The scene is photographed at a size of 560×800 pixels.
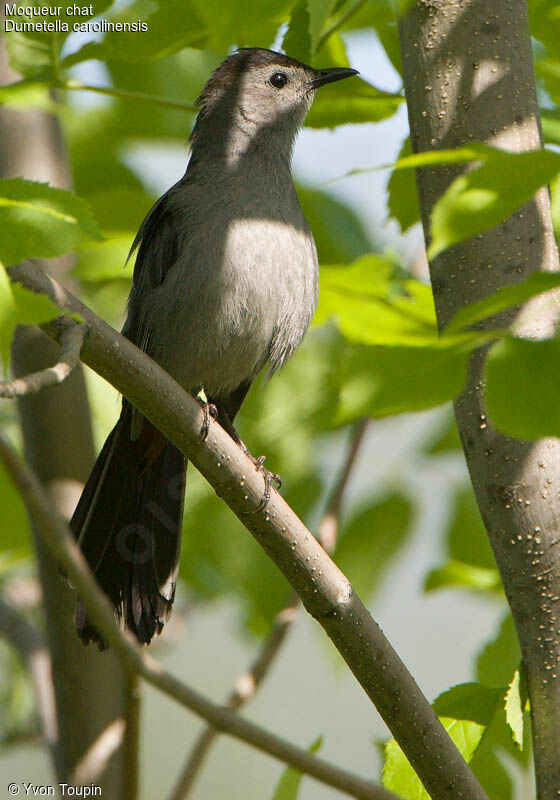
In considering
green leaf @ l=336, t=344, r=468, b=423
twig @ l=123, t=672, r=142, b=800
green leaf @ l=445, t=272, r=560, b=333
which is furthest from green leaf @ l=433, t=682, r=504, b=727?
green leaf @ l=445, t=272, r=560, b=333

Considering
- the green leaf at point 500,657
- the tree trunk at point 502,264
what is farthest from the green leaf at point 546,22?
the green leaf at point 500,657

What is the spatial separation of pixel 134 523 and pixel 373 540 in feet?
2.73

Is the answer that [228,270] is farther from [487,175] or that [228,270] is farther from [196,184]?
[487,175]

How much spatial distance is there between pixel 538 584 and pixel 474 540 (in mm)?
1220

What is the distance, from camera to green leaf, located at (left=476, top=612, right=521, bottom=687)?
2.70 meters

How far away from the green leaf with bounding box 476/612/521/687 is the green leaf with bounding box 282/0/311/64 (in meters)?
1.68

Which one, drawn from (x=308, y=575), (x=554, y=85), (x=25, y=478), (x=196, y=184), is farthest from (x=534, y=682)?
(x=196, y=184)

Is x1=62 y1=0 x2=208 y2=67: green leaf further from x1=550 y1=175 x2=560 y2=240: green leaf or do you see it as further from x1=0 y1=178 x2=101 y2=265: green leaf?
x1=550 y1=175 x2=560 y2=240: green leaf

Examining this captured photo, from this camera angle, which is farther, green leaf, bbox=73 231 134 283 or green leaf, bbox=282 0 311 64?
green leaf, bbox=73 231 134 283

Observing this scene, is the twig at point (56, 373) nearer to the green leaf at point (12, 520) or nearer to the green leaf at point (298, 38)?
the green leaf at point (298, 38)

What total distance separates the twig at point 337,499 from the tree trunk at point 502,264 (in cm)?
88

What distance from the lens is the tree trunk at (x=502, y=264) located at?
2.10 meters

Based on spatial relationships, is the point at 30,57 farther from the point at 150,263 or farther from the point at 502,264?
the point at 502,264

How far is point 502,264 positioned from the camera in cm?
219
